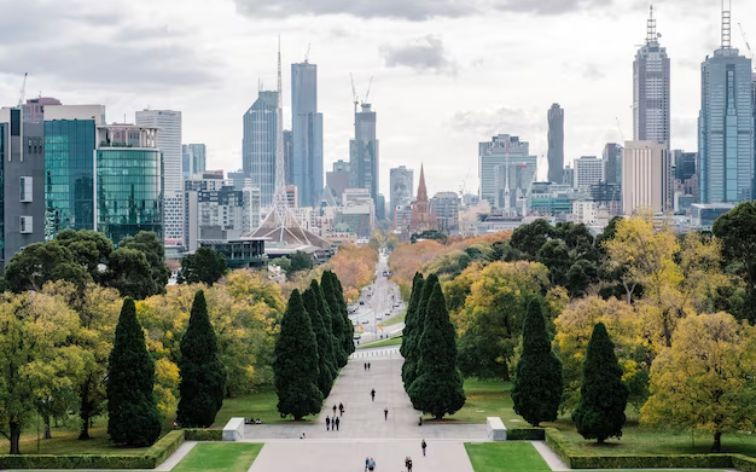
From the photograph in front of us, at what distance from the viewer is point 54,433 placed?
275ft

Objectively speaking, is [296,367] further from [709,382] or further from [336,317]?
[336,317]

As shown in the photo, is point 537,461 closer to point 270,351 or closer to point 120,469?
point 120,469

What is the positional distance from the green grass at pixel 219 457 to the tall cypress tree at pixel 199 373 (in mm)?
3802

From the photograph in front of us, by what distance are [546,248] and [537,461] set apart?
53.9m

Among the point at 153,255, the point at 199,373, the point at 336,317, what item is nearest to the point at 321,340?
the point at 199,373

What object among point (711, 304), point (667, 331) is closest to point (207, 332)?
point (667, 331)

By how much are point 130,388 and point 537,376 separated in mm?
23113

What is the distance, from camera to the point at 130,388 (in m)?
73.9

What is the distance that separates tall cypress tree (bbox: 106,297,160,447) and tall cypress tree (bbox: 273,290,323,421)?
13.0 meters

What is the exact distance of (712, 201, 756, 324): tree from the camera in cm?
8962

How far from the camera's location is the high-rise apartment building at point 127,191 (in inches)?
7274

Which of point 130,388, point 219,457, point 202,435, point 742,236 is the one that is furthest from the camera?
point 742,236

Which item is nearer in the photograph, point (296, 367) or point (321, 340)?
point (296, 367)

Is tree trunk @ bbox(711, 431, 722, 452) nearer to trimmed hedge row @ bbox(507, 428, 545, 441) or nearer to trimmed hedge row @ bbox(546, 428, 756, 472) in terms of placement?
trimmed hedge row @ bbox(546, 428, 756, 472)
